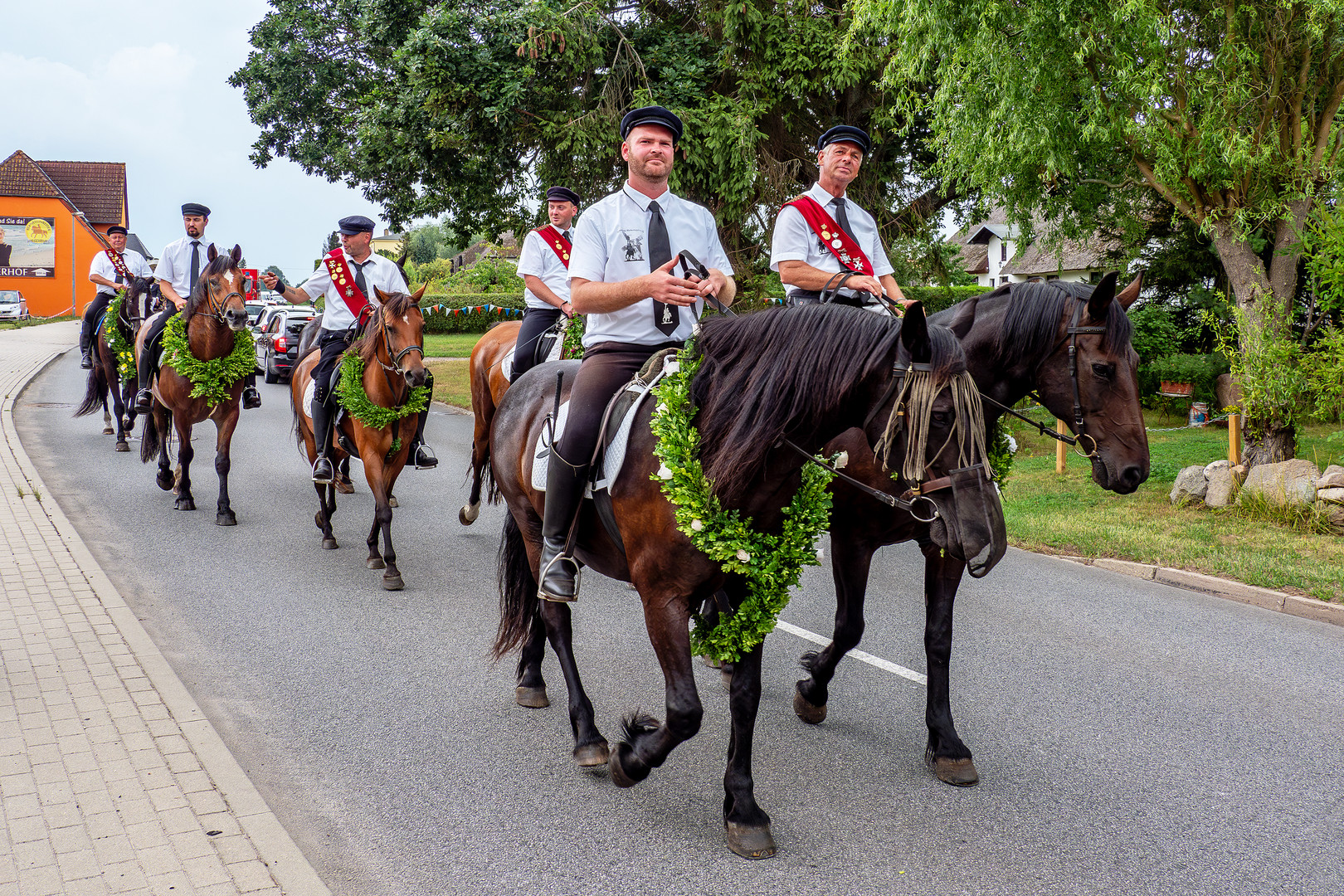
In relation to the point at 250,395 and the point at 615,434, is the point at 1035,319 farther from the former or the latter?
the point at 250,395

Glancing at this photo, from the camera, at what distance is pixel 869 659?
5.78m

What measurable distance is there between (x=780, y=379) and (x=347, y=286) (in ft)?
20.5

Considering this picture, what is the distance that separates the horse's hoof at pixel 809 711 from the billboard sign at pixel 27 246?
6623cm

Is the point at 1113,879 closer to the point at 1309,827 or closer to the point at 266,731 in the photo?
the point at 1309,827

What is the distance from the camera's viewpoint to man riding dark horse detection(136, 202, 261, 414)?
10391 millimetres

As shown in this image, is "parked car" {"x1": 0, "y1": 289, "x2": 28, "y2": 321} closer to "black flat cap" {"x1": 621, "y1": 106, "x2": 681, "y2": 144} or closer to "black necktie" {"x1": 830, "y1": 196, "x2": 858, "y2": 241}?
"black necktie" {"x1": 830, "y1": 196, "x2": 858, "y2": 241}

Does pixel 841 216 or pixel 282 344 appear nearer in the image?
pixel 841 216

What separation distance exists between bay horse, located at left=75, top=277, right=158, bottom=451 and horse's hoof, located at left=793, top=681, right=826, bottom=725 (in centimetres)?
937

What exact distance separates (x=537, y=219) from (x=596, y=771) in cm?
1705

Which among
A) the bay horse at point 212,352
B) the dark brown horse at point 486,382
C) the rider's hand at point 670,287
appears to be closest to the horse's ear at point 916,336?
the rider's hand at point 670,287

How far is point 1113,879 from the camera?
3.41 meters

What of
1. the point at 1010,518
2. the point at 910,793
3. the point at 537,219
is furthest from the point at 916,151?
the point at 910,793

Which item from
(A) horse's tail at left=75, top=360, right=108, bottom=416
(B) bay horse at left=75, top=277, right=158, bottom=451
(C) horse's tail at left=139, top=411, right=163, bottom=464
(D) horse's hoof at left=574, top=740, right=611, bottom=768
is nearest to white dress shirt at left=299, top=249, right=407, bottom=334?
(C) horse's tail at left=139, top=411, right=163, bottom=464

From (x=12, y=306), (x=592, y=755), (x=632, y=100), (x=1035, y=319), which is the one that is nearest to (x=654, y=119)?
(x=1035, y=319)
